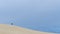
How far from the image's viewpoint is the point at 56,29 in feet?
5.72

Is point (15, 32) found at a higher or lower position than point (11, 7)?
lower

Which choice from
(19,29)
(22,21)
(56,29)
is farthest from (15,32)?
(56,29)

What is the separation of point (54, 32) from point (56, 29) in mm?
64

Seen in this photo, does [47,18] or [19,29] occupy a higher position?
[47,18]

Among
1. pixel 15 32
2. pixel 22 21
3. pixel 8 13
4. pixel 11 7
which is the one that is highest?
pixel 11 7

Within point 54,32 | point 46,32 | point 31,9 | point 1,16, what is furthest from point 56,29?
point 1,16

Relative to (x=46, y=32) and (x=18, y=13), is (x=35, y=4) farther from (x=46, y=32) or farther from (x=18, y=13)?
(x=46, y=32)

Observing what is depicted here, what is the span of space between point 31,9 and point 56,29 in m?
0.56

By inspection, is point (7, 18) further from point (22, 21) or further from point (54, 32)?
point (54, 32)

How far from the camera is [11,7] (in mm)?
1723

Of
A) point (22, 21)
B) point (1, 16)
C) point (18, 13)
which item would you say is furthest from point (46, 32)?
point (1, 16)

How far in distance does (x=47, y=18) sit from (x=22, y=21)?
444mm

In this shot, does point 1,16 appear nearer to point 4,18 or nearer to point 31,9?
point 4,18

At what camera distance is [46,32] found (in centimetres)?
175
